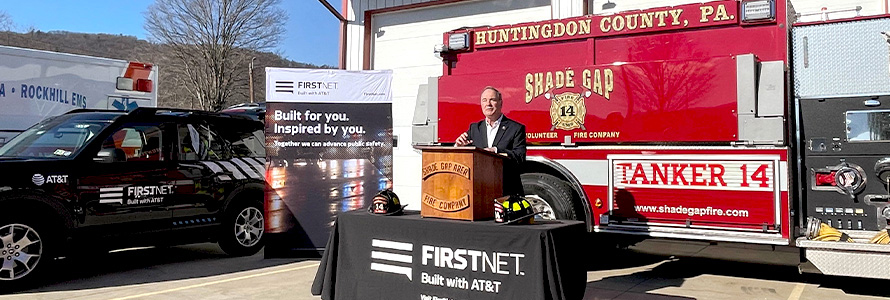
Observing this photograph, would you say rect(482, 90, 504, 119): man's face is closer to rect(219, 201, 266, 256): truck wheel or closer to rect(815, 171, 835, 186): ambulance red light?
rect(815, 171, 835, 186): ambulance red light

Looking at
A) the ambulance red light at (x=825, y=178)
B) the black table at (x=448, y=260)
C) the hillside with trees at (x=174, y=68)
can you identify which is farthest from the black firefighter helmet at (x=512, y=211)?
the hillside with trees at (x=174, y=68)

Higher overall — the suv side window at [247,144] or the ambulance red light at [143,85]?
the ambulance red light at [143,85]

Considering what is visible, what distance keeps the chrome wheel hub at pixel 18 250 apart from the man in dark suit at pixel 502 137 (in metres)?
4.35

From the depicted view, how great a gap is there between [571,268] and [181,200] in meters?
5.15

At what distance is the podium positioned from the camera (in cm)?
425

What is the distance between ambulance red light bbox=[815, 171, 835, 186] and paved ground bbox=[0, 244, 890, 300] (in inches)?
40.6

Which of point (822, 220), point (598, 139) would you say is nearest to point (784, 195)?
point (822, 220)

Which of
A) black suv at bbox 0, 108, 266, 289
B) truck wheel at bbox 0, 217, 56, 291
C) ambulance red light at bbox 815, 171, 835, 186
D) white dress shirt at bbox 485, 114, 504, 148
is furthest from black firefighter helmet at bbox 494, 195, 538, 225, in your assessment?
truck wheel at bbox 0, 217, 56, 291

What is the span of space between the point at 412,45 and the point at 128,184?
6542 millimetres

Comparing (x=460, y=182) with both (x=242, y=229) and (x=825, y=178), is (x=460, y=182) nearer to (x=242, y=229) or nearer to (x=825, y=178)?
(x=825, y=178)

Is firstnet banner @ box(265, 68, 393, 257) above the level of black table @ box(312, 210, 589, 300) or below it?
above

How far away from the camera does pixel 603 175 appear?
6.63 meters

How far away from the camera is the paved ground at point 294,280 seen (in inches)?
242

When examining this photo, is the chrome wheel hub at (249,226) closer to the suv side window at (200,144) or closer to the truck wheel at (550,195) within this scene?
the suv side window at (200,144)
